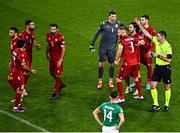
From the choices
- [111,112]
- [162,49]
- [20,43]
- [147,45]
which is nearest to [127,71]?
[162,49]

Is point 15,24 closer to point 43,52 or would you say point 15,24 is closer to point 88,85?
point 43,52

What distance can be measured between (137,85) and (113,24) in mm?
2358

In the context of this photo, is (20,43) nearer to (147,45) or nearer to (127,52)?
(127,52)

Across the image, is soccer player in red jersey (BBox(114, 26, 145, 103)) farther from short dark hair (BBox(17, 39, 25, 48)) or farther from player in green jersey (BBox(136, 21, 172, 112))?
short dark hair (BBox(17, 39, 25, 48))

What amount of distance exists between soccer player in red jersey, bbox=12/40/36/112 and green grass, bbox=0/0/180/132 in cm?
42

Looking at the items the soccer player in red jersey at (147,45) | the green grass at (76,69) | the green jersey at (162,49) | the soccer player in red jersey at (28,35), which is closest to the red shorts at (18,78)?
the green grass at (76,69)

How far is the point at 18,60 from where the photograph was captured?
609 inches

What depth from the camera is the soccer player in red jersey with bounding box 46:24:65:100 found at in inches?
656

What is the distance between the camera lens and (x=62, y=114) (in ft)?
52.4

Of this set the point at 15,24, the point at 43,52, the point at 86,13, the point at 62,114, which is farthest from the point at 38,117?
the point at 86,13

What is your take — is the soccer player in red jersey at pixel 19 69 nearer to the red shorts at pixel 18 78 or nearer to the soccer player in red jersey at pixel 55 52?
the red shorts at pixel 18 78

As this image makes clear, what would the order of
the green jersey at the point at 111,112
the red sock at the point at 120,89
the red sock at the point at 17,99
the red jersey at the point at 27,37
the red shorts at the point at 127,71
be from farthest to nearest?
the red jersey at the point at 27,37 < the red sock at the point at 120,89 < the red shorts at the point at 127,71 < the red sock at the point at 17,99 < the green jersey at the point at 111,112

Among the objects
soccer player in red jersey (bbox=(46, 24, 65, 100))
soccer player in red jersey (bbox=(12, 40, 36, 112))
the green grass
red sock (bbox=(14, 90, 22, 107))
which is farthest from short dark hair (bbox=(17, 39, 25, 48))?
the green grass

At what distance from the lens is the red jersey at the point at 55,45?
16719 millimetres
